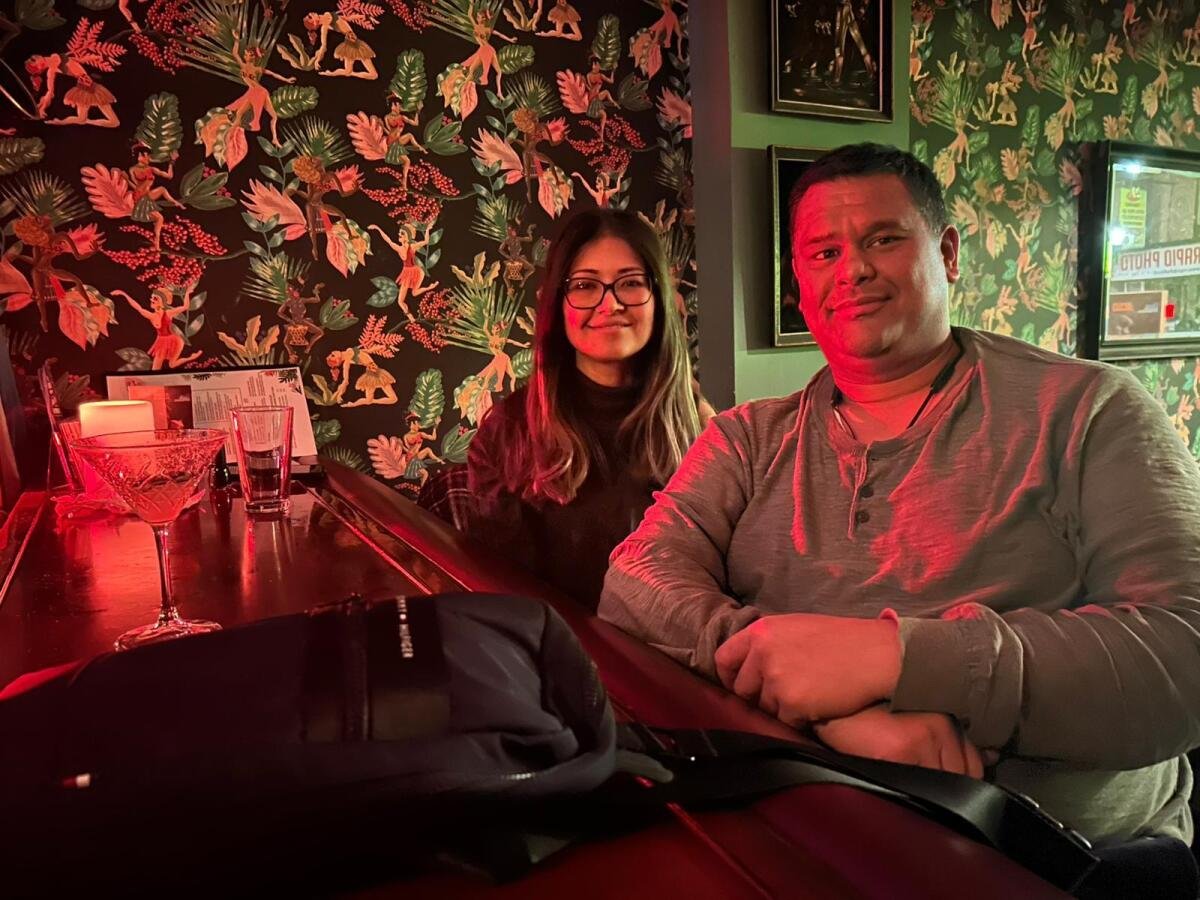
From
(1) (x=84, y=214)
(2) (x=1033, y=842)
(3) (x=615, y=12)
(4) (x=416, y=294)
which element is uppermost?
(3) (x=615, y=12)

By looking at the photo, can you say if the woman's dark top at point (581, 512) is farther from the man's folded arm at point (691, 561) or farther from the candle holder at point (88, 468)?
the candle holder at point (88, 468)

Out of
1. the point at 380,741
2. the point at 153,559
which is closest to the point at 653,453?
the point at 153,559

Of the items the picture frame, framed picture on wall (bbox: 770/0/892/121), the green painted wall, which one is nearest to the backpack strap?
the green painted wall

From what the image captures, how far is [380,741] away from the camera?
0.34 meters

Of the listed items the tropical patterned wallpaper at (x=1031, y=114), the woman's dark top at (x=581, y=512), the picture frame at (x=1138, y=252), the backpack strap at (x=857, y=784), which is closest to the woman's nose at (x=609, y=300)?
the woman's dark top at (x=581, y=512)

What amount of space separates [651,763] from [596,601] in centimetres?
110

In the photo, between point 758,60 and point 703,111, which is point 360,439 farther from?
point 758,60

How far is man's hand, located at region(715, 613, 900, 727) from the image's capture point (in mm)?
719

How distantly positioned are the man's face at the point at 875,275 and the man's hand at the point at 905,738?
0.54m

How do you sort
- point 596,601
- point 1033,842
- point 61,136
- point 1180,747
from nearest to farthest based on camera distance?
point 1033,842
point 1180,747
point 596,601
point 61,136

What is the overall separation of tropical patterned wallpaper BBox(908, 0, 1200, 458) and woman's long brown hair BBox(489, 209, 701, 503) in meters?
1.63

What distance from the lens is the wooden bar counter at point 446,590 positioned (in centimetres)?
36

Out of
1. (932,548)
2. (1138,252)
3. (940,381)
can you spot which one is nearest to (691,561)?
(932,548)

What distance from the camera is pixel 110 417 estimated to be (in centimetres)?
140
